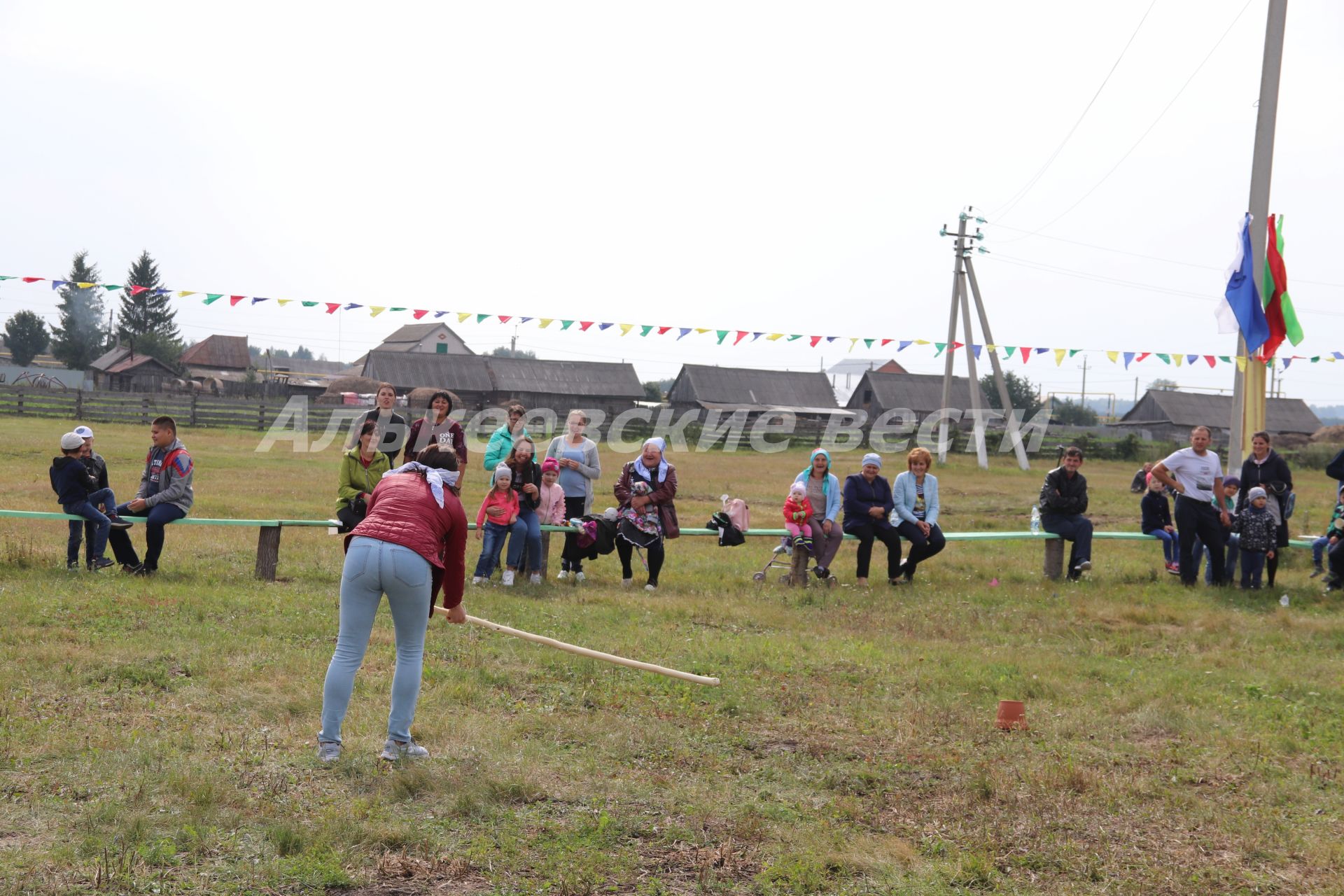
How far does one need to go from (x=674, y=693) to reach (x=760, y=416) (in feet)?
181

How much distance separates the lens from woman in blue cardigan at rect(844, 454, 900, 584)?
39.8ft

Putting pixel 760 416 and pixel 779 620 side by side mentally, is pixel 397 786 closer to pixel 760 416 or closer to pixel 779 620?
pixel 779 620

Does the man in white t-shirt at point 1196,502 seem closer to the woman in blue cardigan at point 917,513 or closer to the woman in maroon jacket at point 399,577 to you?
the woman in blue cardigan at point 917,513

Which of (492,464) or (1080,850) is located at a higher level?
(492,464)

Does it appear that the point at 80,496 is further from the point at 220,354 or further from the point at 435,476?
the point at 220,354

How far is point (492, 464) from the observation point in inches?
462

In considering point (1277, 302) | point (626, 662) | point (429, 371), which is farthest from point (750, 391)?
point (626, 662)

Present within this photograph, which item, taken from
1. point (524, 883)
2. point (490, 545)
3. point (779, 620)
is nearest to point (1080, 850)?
point (524, 883)

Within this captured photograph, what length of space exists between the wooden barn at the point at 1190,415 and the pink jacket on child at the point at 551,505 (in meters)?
67.2

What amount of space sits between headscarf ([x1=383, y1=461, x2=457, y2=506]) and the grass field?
4.22ft

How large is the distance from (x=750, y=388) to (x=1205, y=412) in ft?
102

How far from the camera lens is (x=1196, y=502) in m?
12.5

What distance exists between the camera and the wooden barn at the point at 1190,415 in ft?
239

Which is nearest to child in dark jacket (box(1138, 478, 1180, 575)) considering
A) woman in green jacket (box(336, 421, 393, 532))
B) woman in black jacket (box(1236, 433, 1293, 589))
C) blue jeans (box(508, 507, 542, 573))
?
Result: woman in black jacket (box(1236, 433, 1293, 589))
